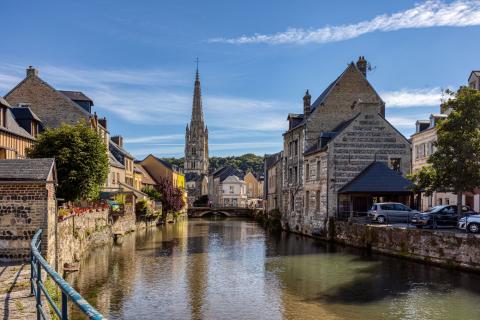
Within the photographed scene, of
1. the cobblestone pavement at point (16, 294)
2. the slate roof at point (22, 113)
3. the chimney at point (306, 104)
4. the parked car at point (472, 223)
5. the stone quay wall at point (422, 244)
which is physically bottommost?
the stone quay wall at point (422, 244)

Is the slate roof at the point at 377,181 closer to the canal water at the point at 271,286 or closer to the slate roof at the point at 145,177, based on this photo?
the canal water at the point at 271,286

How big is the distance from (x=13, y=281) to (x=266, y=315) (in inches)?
256

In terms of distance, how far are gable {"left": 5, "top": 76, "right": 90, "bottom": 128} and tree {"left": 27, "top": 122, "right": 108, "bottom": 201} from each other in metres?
9.59

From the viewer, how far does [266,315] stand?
1359 centimetres

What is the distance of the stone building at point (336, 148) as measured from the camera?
113 ft

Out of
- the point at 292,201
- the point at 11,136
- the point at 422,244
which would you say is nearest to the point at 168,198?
the point at 292,201

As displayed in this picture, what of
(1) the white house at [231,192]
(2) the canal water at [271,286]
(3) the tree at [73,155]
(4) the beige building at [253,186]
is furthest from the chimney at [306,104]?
(4) the beige building at [253,186]

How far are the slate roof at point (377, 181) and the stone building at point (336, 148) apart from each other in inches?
26.1

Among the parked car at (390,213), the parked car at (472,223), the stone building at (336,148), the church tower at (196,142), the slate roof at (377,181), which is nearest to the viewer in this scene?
the parked car at (472,223)

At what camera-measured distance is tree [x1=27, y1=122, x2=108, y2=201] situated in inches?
1017

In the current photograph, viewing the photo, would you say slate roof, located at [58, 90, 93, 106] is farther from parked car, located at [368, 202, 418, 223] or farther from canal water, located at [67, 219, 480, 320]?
parked car, located at [368, 202, 418, 223]

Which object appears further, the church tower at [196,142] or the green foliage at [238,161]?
the green foliage at [238,161]

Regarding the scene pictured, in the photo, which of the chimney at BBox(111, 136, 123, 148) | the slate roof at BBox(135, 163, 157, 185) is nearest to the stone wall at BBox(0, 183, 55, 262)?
the chimney at BBox(111, 136, 123, 148)

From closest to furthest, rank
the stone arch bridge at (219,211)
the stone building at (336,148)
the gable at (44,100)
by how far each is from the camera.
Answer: the stone building at (336,148), the gable at (44,100), the stone arch bridge at (219,211)
